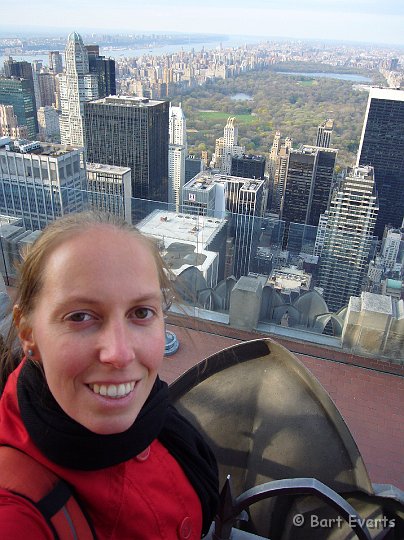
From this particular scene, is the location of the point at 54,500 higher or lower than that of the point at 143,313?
lower

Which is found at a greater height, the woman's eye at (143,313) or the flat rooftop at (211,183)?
the woman's eye at (143,313)

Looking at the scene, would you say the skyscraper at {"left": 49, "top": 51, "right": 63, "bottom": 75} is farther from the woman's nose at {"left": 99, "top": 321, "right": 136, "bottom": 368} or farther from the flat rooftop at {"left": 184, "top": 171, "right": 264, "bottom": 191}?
the woman's nose at {"left": 99, "top": 321, "right": 136, "bottom": 368}

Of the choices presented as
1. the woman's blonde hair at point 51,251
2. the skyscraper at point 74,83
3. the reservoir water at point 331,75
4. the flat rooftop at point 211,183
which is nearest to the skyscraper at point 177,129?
the skyscraper at point 74,83

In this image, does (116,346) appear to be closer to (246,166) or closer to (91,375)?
(91,375)

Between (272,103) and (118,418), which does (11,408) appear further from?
(272,103)

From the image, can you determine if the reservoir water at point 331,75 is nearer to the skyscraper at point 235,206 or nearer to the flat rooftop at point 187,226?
the skyscraper at point 235,206

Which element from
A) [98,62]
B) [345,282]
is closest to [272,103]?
[98,62]

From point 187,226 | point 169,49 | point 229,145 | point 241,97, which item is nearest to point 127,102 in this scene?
point 229,145

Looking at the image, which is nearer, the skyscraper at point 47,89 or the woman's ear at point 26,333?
the woman's ear at point 26,333
